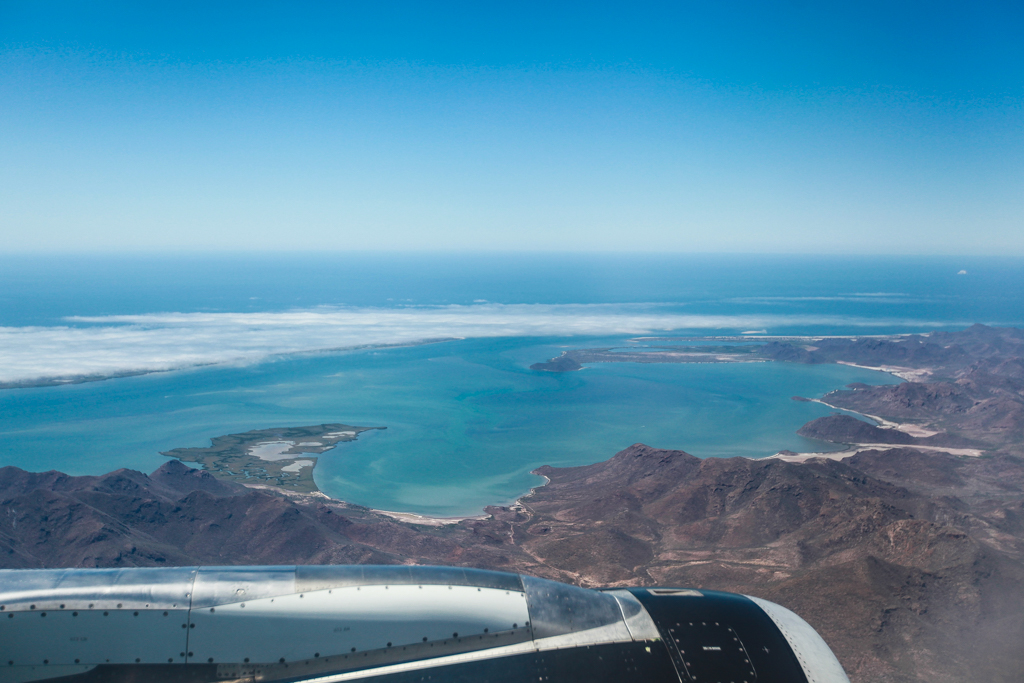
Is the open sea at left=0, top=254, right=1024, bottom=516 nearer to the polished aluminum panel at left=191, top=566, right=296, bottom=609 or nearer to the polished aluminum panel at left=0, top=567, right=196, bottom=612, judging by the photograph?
the polished aluminum panel at left=191, top=566, right=296, bottom=609

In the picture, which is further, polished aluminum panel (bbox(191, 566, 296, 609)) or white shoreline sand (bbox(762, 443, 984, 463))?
white shoreline sand (bbox(762, 443, 984, 463))

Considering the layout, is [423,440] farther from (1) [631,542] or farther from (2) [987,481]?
(2) [987,481]

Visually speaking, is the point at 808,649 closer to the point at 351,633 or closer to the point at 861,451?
the point at 351,633

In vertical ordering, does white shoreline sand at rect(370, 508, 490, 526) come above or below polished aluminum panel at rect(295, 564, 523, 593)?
below

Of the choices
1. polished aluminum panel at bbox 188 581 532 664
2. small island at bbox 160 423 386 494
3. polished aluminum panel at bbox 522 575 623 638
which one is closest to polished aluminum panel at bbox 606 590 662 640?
polished aluminum panel at bbox 522 575 623 638

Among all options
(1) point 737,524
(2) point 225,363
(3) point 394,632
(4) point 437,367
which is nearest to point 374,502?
(1) point 737,524

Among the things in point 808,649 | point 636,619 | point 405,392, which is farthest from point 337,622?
point 405,392

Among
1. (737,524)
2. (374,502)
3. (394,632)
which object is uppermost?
(394,632)
